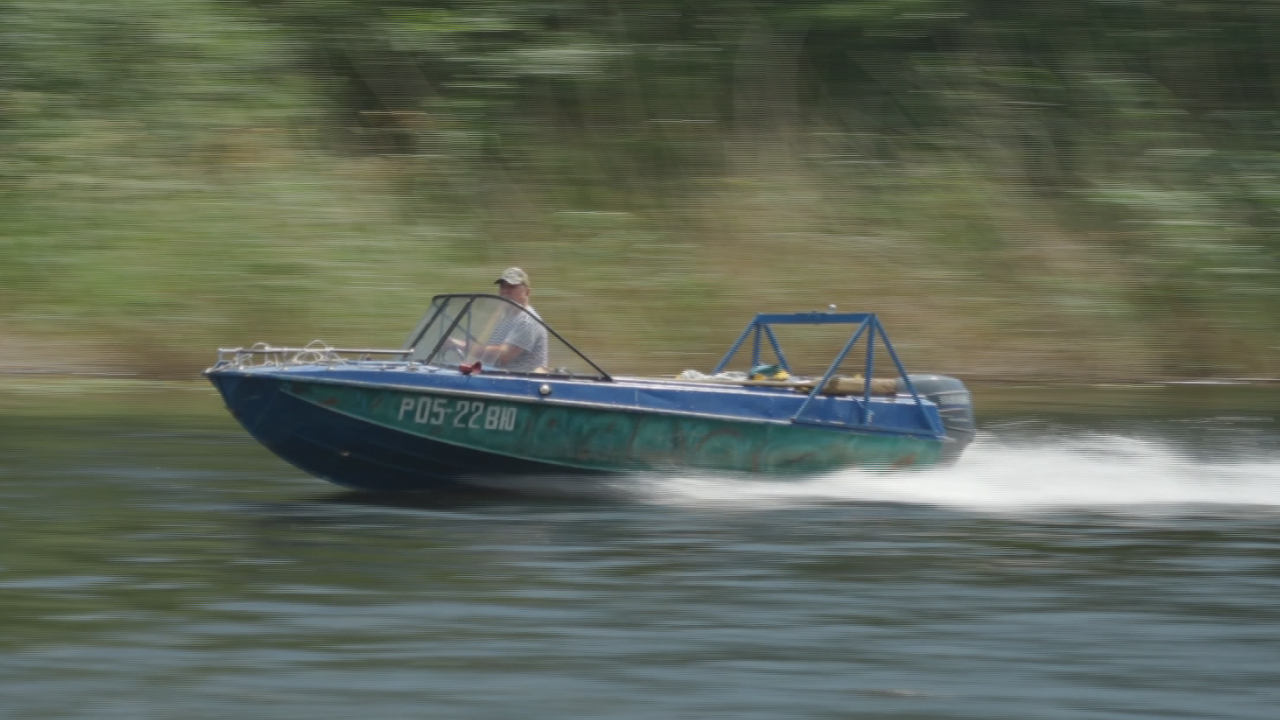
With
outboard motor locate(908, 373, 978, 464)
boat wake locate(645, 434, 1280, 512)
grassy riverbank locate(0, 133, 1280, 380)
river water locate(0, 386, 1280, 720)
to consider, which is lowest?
river water locate(0, 386, 1280, 720)

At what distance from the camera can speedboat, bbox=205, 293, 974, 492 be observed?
35.5 ft

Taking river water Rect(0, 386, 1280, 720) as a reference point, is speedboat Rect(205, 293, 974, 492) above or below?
above

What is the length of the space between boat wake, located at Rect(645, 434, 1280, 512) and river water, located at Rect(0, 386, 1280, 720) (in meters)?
0.04

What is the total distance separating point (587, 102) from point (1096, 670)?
22.7m

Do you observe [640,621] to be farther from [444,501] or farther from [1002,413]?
[1002,413]

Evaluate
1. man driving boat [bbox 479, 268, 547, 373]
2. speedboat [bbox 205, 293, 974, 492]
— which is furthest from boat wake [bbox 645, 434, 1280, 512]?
man driving boat [bbox 479, 268, 547, 373]

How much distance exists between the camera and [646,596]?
8.41m

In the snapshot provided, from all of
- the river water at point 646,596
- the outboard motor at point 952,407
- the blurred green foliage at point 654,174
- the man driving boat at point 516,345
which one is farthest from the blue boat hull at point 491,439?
the blurred green foliage at point 654,174

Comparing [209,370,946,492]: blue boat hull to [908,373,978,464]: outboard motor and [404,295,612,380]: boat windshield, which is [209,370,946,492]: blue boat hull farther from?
[908,373,978,464]: outboard motor

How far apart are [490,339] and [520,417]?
0.56 m

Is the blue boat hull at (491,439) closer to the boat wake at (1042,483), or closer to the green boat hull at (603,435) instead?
the green boat hull at (603,435)

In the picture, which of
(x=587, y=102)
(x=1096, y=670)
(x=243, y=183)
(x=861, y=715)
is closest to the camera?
(x=861, y=715)

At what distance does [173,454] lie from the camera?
561 inches

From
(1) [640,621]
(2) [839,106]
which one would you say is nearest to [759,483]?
(1) [640,621]
